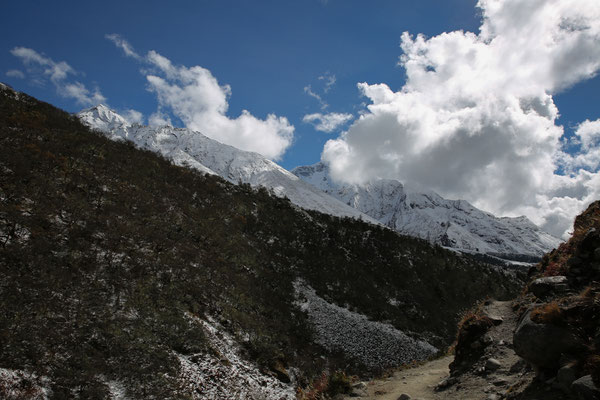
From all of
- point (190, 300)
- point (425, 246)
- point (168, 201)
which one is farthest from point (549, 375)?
point (425, 246)

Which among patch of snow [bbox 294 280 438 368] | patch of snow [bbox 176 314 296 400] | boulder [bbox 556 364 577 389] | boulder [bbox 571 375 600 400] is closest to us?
boulder [bbox 571 375 600 400]

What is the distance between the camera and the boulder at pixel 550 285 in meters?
8.93

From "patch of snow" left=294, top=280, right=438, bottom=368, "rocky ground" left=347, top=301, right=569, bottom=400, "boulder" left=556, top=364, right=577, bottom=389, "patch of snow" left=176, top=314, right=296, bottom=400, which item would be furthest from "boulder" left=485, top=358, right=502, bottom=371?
"patch of snow" left=294, top=280, right=438, bottom=368

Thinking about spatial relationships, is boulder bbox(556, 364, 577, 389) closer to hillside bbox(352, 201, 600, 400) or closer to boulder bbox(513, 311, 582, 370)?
hillside bbox(352, 201, 600, 400)

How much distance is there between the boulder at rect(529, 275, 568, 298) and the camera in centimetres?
893

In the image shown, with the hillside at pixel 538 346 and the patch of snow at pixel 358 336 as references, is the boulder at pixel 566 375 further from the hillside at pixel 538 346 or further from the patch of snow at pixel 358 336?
the patch of snow at pixel 358 336

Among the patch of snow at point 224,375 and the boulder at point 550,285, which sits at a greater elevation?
the boulder at point 550,285

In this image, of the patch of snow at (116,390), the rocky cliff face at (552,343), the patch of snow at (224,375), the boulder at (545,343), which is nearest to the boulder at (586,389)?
the rocky cliff face at (552,343)

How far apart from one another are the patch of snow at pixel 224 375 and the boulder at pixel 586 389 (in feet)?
42.2

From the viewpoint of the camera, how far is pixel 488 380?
9031 mm

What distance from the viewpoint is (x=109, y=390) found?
38.2ft

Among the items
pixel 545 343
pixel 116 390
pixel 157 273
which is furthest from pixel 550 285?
pixel 157 273

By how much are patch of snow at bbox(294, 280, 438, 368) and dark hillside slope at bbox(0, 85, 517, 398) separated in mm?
736

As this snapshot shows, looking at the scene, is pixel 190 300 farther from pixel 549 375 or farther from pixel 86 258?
pixel 549 375
